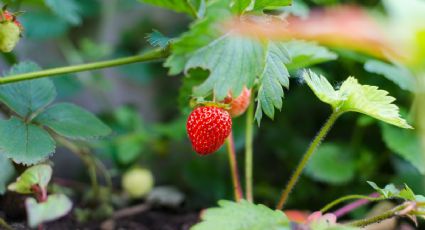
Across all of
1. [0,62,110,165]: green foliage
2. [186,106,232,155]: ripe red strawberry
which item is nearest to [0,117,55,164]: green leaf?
[0,62,110,165]: green foliage

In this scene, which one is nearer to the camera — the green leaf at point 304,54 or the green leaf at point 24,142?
the green leaf at point 24,142

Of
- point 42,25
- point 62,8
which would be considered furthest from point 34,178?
point 42,25

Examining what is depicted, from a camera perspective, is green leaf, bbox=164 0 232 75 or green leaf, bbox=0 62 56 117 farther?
green leaf, bbox=0 62 56 117

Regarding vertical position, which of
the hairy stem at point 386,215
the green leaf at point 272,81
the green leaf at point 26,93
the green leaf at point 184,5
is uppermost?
the green leaf at point 184,5

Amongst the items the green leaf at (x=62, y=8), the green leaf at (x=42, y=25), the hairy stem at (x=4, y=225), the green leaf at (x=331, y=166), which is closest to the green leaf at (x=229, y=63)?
the hairy stem at (x=4, y=225)

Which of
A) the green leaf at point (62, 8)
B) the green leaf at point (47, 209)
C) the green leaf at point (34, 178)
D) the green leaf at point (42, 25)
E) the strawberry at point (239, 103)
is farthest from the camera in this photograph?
the green leaf at point (42, 25)

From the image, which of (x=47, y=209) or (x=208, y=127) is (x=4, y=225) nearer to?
(x=47, y=209)

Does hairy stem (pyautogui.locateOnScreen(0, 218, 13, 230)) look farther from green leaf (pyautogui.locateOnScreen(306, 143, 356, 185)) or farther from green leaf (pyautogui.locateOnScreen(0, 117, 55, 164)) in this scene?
green leaf (pyautogui.locateOnScreen(306, 143, 356, 185))

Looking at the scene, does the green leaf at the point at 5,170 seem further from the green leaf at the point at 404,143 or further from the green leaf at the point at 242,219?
the green leaf at the point at 404,143
